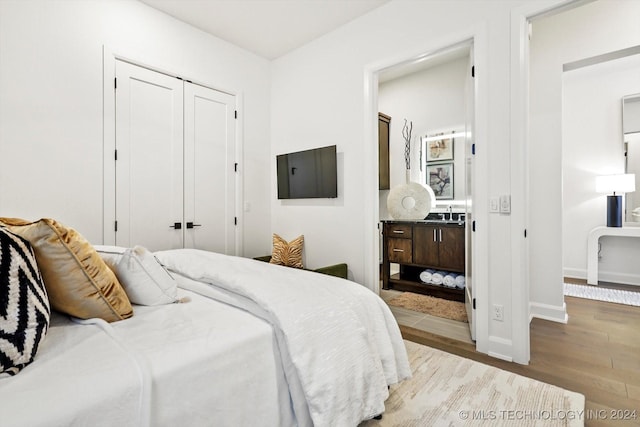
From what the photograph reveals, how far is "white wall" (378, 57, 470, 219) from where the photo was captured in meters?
4.29

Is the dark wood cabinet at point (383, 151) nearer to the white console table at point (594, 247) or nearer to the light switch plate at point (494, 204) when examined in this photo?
the light switch plate at point (494, 204)

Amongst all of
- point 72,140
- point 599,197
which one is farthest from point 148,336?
point 599,197

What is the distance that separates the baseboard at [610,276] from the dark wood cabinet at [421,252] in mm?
2235

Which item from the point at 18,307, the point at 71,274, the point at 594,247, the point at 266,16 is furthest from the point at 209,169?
the point at 594,247

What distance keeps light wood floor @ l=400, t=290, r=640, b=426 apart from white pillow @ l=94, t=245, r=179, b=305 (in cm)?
199

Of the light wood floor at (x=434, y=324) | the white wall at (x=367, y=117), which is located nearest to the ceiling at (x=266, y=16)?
the white wall at (x=367, y=117)

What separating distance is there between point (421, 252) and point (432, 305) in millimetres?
674

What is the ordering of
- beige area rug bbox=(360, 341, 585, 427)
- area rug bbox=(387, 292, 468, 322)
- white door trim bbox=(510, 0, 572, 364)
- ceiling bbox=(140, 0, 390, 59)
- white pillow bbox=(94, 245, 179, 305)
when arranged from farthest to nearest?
area rug bbox=(387, 292, 468, 322)
ceiling bbox=(140, 0, 390, 59)
white door trim bbox=(510, 0, 572, 364)
beige area rug bbox=(360, 341, 585, 427)
white pillow bbox=(94, 245, 179, 305)

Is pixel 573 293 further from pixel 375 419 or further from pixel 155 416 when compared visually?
pixel 155 416

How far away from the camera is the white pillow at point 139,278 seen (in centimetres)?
141

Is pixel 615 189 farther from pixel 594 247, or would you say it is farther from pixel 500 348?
pixel 500 348

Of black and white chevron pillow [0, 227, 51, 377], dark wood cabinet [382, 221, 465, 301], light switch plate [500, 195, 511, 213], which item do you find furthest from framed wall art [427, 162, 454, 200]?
black and white chevron pillow [0, 227, 51, 377]

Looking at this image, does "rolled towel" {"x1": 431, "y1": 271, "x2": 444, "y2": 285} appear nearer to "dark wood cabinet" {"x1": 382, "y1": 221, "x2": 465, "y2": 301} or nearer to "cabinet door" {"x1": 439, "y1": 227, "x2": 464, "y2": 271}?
"dark wood cabinet" {"x1": 382, "y1": 221, "x2": 465, "y2": 301}

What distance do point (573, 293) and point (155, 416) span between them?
463cm
